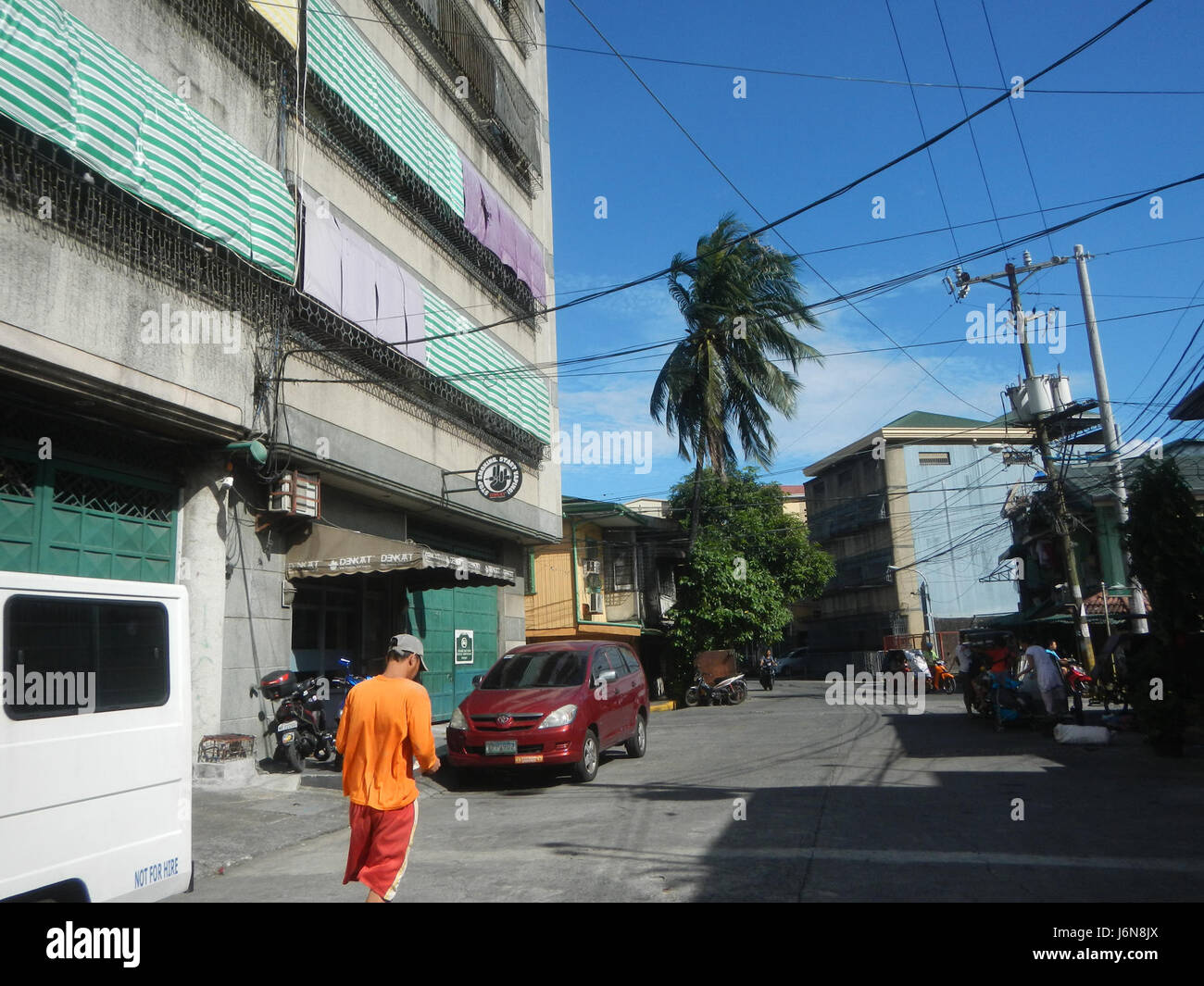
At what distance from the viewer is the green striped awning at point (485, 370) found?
55.5 ft

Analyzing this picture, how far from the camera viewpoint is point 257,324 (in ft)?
40.2

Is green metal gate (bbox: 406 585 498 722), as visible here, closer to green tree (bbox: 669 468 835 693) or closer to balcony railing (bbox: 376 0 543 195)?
green tree (bbox: 669 468 835 693)

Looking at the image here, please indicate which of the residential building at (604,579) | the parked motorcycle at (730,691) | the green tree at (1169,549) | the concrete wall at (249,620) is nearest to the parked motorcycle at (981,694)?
the green tree at (1169,549)

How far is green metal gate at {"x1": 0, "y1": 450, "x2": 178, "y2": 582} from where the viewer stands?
912 centimetres

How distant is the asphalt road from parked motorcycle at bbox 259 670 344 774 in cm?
126

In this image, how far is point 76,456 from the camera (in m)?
9.86

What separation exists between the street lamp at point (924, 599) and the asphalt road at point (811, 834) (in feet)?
113

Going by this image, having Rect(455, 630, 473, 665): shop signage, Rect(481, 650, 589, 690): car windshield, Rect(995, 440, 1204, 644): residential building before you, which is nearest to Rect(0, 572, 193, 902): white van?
Rect(481, 650, 589, 690): car windshield

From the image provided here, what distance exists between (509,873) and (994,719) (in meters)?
12.2

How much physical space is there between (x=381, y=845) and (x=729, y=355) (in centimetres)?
2597

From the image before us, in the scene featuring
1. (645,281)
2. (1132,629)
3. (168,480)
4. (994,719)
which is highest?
(645,281)

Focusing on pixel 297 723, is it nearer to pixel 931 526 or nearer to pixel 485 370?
pixel 485 370

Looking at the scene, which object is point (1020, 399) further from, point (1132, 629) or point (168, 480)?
point (168, 480)
